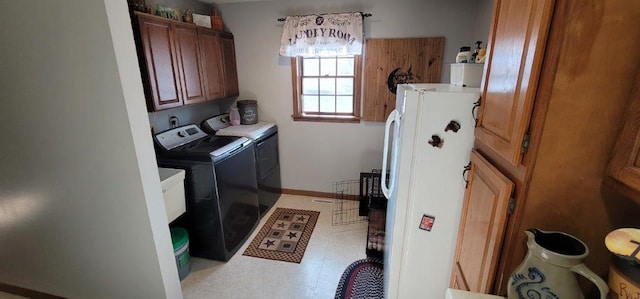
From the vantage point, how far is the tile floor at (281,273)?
2.02m

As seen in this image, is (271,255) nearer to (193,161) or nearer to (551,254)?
(193,161)

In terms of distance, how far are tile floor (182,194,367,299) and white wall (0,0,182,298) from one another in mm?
509

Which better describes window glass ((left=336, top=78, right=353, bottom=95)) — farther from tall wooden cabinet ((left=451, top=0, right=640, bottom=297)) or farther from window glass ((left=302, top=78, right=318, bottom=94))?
tall wooden cabinet ((left=451, top=0, right=640, bottom=297))

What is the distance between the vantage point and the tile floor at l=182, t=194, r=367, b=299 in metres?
2.02

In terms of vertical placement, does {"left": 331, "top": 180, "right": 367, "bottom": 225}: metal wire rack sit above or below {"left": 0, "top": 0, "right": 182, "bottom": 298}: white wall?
below

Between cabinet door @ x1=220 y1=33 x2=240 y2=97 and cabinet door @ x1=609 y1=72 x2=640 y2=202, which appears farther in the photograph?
cabinet door @ x1=220 y1=33 x2=240 y2=97

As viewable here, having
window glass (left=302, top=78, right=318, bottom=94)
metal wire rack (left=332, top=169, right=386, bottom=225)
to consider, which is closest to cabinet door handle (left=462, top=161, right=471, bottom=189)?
metal wire rack (left=332, top=169, right=386, bottom=225)

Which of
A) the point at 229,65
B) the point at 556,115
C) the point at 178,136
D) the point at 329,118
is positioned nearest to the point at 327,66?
the point at 329,118

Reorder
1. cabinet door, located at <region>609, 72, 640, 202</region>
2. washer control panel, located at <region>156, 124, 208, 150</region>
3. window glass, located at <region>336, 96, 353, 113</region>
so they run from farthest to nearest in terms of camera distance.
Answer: window glass, located at <region>336, 96, 353, 113</region> → washer control panel, located at <region>156, 124, 208, 150</region> → cabinet door, located at <region>609, 72, 640, 202</region>

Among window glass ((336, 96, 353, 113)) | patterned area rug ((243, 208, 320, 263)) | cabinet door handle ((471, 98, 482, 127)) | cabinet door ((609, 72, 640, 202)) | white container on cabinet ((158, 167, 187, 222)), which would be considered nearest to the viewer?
cabinet door ((609, 72, 640, 202))

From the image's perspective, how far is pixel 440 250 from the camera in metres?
1.37

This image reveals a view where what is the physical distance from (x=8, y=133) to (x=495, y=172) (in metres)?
2.43

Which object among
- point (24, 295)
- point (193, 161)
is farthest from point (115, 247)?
point (24, 295)

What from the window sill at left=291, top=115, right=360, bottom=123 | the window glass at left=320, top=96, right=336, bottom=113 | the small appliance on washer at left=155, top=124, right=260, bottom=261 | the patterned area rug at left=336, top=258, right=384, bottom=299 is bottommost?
the patterned area rug at left=336, top=258, right=384, bottom=299
